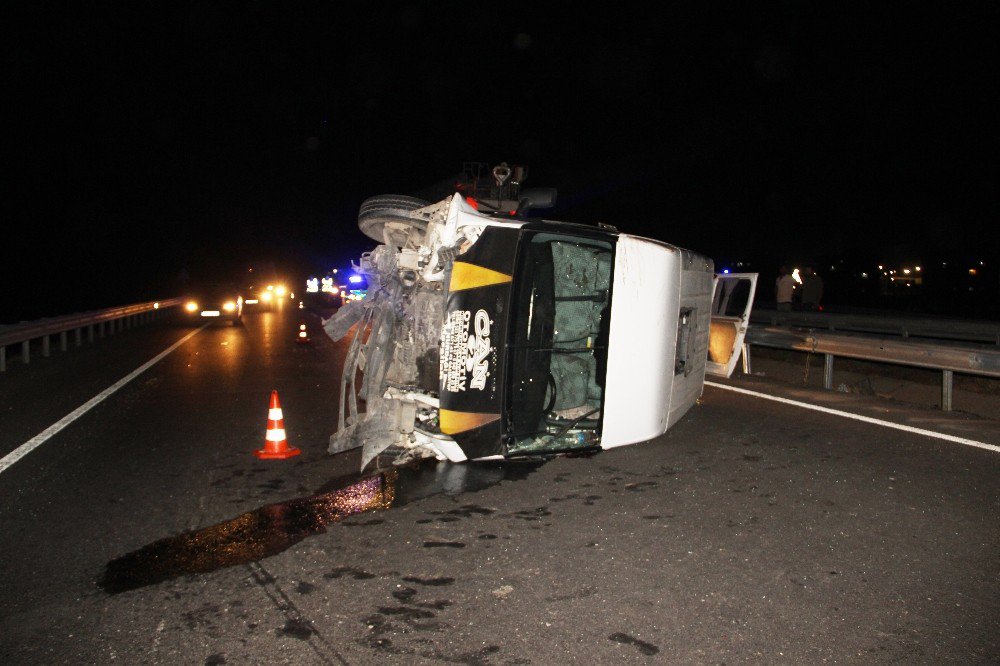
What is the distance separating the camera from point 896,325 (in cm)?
1933

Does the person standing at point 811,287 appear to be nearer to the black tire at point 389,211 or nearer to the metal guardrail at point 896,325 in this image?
the metal guardrail at point 896,325

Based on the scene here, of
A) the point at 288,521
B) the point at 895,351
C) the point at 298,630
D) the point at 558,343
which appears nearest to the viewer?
the point at 298,630

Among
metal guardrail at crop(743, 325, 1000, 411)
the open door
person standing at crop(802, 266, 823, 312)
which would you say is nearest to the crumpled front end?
the open door

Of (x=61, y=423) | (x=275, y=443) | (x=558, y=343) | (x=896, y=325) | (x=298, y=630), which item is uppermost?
(x=558, y=343)

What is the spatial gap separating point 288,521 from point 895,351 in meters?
8.49

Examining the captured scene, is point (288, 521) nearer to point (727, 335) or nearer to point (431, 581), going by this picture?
point (431, 581)

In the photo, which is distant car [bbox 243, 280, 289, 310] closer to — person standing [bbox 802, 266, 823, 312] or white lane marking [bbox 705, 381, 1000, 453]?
person standing [bbox 802, 266, 823, 312]

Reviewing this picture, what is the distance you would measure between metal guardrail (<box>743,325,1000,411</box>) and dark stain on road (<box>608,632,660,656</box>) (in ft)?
23.9

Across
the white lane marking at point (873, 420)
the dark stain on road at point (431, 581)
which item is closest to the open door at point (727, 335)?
the white lane marking at point (873, 420)

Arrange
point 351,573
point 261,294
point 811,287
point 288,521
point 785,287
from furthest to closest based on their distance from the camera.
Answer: point 261,294
point 811,287
point 785,287
point 288,521
point 351,573

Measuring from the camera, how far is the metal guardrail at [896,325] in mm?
17875

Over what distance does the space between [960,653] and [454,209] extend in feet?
13.2

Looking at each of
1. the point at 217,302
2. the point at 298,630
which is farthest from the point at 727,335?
the point at 217,302

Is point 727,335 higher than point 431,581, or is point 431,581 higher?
point 727,335
